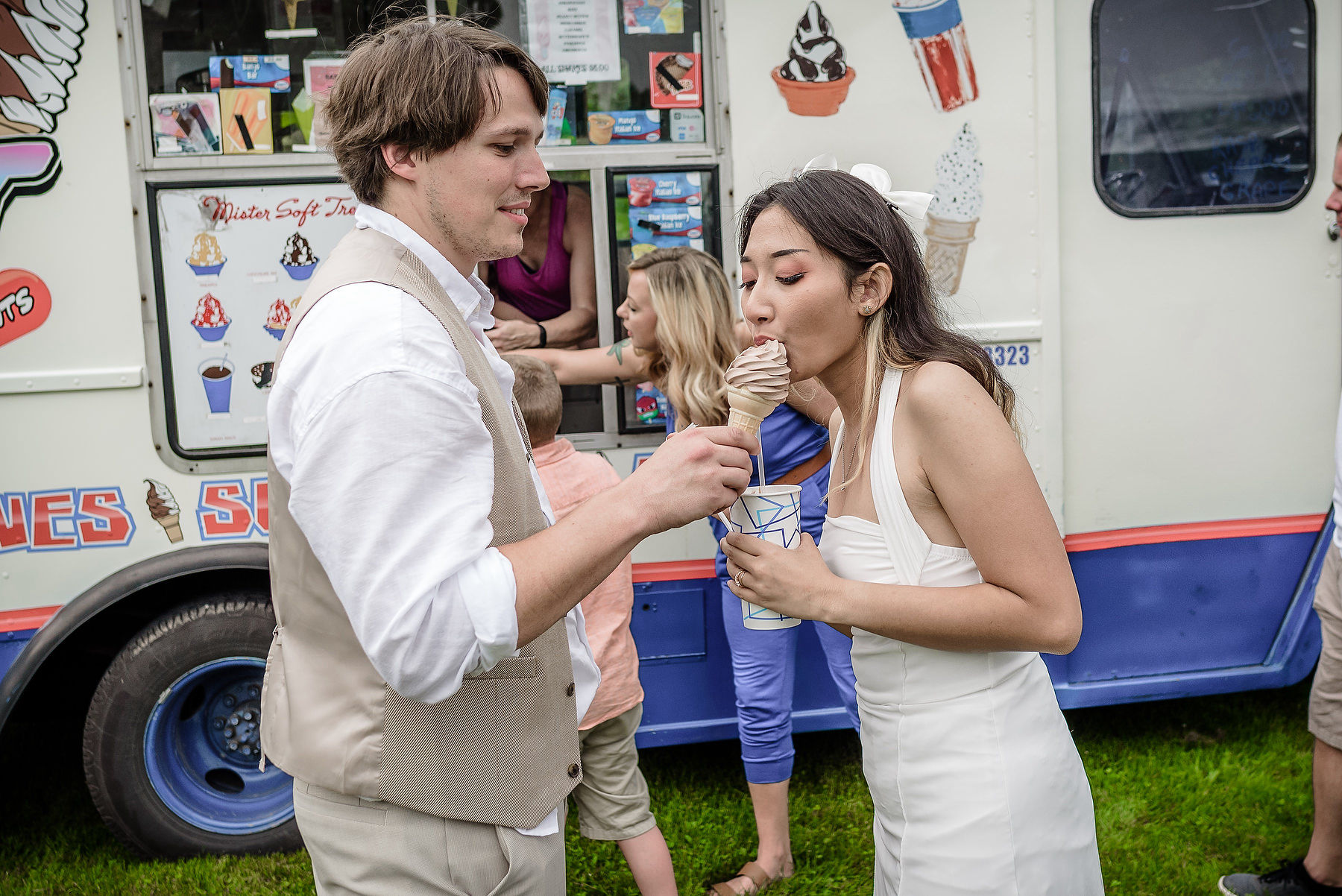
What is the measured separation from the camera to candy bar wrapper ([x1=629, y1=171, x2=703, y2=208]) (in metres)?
3.37

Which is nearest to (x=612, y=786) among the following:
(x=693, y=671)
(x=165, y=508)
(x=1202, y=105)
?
(x=693, y=671)

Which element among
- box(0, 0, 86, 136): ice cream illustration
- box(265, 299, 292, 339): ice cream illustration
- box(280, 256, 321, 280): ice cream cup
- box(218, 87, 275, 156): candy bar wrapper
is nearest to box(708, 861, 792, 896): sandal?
box(265, 299, 292, 339): ice cream illustration

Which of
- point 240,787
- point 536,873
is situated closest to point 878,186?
point 536,873

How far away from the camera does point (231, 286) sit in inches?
125

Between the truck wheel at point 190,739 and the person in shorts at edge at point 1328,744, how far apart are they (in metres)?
3.17

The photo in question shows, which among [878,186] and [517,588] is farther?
[878,186]

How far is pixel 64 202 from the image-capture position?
306 centimetres

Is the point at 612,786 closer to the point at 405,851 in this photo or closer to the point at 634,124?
the point at 405,851

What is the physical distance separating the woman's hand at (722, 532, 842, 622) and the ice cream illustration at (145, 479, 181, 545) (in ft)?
7.56

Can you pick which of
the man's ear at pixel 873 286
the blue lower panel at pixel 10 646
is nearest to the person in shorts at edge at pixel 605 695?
the man's ear at pixel 873 286

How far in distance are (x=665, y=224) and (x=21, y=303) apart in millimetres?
2010

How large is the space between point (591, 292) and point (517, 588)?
8.45ft

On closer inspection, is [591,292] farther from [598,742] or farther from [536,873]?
[536,873]

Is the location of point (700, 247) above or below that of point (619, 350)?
above
